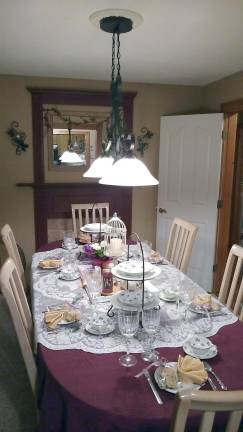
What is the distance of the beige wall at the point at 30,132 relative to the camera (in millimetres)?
3547

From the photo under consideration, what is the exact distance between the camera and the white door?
11.5 feet

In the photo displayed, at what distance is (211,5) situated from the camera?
1805mm

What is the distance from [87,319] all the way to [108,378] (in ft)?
1.44

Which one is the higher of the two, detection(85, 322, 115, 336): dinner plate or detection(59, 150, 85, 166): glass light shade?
detection(59, 150, 85, 166): glass light shade

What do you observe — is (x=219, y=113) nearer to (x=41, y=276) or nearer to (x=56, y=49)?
(x=56, y=49)

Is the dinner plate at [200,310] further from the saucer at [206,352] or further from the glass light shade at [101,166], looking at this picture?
the glass light shade at [101,166]

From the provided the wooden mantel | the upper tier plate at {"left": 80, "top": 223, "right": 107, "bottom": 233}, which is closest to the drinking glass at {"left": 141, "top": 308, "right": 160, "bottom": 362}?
the upper tier plate at {"left": 80, "top": 223, "right": 107, "bottom": 233}

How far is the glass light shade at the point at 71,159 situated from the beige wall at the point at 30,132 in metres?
0.36

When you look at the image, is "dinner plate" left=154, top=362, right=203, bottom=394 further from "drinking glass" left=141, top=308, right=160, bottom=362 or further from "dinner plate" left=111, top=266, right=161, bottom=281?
"dinner plate" left=111, top=266, right=161, bottom=281

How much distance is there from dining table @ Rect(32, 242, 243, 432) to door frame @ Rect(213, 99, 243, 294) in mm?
2076

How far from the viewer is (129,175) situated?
62.4 inches

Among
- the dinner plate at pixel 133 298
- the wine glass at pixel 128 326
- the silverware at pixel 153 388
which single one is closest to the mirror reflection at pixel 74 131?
the dinner plate at pixel 133 298

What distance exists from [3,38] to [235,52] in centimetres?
180

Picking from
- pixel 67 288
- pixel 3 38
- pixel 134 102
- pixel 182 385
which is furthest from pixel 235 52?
pixel 182 385
